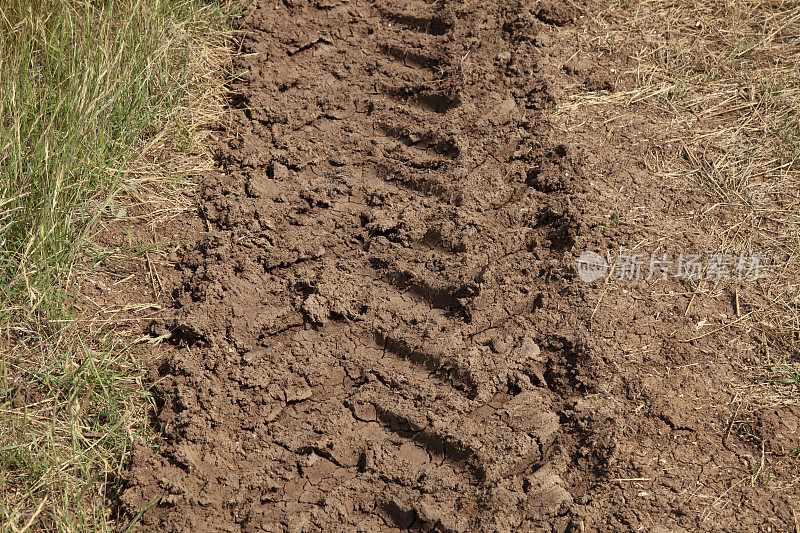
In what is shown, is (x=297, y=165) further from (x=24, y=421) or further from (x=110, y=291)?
(x=24, y=421)

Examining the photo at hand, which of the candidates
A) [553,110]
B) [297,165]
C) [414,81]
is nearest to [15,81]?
[297,165]

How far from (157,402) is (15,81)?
145cm


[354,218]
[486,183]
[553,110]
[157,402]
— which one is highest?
[553,110]

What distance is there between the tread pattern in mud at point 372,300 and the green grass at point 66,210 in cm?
20

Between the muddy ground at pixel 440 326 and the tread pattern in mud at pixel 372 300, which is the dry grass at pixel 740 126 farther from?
the tread pattern in mud at pixel 372 300

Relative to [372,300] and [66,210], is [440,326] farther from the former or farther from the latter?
[66,210]

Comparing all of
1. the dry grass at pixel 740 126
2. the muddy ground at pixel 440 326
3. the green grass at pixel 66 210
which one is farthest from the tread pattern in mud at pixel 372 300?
the dry grass at pixel 740 126

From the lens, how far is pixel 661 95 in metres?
3.38

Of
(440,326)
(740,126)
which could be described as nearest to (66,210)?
(440,326)

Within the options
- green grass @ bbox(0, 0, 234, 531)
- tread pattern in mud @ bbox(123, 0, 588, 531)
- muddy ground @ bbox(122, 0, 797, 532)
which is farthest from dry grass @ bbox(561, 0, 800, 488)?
green grass @ bbox(0, 0, 234, 531)

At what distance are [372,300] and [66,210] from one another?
1253 millimetres

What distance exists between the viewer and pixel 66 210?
2562 millimetres

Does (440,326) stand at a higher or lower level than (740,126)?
lower

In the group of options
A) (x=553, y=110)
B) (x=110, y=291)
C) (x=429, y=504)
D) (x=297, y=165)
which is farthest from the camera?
(x=553, y=110)
